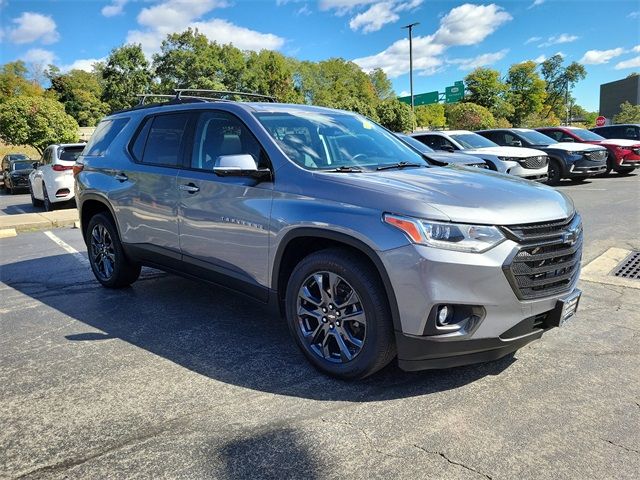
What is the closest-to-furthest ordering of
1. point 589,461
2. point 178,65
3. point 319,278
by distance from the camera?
1. point 589,461
2. point 319,278
3. point 178,65

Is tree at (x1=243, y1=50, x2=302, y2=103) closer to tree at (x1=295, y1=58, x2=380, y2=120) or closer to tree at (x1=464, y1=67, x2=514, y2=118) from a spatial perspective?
tree at (x1=295, y1=58, x2=380, y2=120)

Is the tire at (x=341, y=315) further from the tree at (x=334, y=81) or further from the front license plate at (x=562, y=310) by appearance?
the tree at (x=334, y=81)

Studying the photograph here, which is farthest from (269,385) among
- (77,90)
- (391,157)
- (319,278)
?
(77,90)

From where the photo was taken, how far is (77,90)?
70.6 meters

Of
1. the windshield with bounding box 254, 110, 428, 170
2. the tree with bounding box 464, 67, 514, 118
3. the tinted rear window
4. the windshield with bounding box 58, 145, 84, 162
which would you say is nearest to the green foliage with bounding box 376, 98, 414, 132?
the tree with bounding box 464, 67, 514, 118

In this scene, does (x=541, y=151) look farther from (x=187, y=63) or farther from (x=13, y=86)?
(x=13, y=86)

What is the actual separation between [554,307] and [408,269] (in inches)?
37.7

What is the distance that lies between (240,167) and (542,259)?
77.6 inches

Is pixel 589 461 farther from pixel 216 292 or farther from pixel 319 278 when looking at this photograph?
pixel 216 292

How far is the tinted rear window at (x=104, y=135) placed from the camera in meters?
5.31

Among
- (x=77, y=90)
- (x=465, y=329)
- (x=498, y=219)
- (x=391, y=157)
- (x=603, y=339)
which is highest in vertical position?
(x=77, y=90)

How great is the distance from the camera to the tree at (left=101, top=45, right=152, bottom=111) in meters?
59.0

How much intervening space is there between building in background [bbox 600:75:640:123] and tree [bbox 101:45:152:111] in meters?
74.4

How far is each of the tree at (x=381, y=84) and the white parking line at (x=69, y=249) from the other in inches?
4066
